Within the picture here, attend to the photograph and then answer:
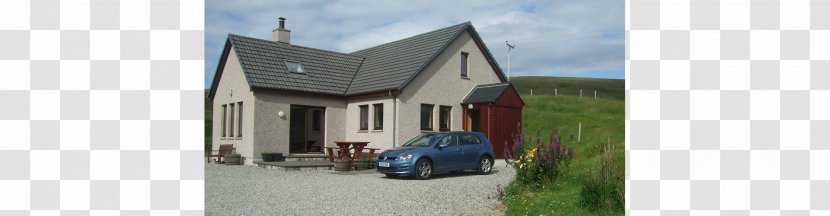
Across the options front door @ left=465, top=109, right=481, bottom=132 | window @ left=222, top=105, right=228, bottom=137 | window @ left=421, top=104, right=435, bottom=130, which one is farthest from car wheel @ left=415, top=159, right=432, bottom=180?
window @ left=222, top=105, right=228, bottom=137

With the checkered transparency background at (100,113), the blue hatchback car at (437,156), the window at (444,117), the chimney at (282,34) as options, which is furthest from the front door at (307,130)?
the checkered transparency background at (100,113)

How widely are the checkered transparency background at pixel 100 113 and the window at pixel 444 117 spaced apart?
63.4 feet

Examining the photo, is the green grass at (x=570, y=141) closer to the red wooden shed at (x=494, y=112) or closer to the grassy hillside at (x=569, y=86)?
the red wooden shed at (x=494, y=112)

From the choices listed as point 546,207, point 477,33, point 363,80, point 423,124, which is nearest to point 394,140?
point 423,124

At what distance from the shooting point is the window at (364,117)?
2389 cm

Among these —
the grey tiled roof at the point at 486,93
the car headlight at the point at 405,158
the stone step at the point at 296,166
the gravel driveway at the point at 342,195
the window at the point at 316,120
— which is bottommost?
the stone step at the point at 296,166

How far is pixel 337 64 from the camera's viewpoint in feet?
85.9

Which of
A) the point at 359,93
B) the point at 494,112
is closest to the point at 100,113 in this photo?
the point at 359,93

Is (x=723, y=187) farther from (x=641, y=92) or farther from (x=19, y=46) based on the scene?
(x=19, y=46)

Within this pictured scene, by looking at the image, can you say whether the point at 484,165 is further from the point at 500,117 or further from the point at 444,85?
the point at 444,85

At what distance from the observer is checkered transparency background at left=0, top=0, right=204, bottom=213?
4676mm

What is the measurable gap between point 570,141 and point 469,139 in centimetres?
405

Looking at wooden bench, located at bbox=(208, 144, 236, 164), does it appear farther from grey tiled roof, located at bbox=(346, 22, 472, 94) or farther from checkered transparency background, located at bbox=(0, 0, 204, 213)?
checkered transparency background, located at bbox=(0, 0, 204, 213)

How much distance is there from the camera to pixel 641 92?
15.7ft
